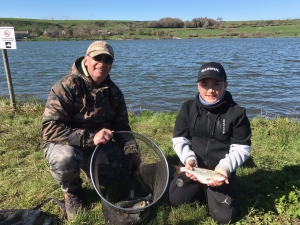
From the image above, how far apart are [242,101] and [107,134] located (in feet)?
29.5

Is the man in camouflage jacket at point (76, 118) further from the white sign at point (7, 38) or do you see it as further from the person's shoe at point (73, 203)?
the white sign at point (7, 38)

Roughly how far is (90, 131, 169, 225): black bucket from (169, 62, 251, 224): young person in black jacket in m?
0.26

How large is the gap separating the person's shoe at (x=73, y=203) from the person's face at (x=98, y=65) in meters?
1.26

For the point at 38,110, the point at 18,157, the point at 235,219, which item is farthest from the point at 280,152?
the point at 38,110

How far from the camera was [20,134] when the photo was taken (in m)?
5.11

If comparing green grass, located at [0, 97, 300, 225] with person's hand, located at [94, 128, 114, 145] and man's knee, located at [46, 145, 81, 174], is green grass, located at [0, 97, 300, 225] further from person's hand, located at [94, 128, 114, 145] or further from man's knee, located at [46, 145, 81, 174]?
person's hand, located at [94, 128, 114, 145]

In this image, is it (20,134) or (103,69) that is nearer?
(103,69)

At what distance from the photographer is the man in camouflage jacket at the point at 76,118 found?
3.02 m

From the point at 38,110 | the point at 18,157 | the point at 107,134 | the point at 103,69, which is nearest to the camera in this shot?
the point at 107,134

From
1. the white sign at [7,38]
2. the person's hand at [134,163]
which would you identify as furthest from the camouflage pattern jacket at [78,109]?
the white sign at [7,38]

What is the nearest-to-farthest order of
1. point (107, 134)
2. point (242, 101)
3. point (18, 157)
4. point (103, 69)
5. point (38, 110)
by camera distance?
point (107, 134) → point (103, 69) → point (18, 157) → point (38, 110) → point (242, 101)

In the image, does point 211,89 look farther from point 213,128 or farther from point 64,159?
point 64,159

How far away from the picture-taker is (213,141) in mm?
3186

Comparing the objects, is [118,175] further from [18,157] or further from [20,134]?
[20,134]
